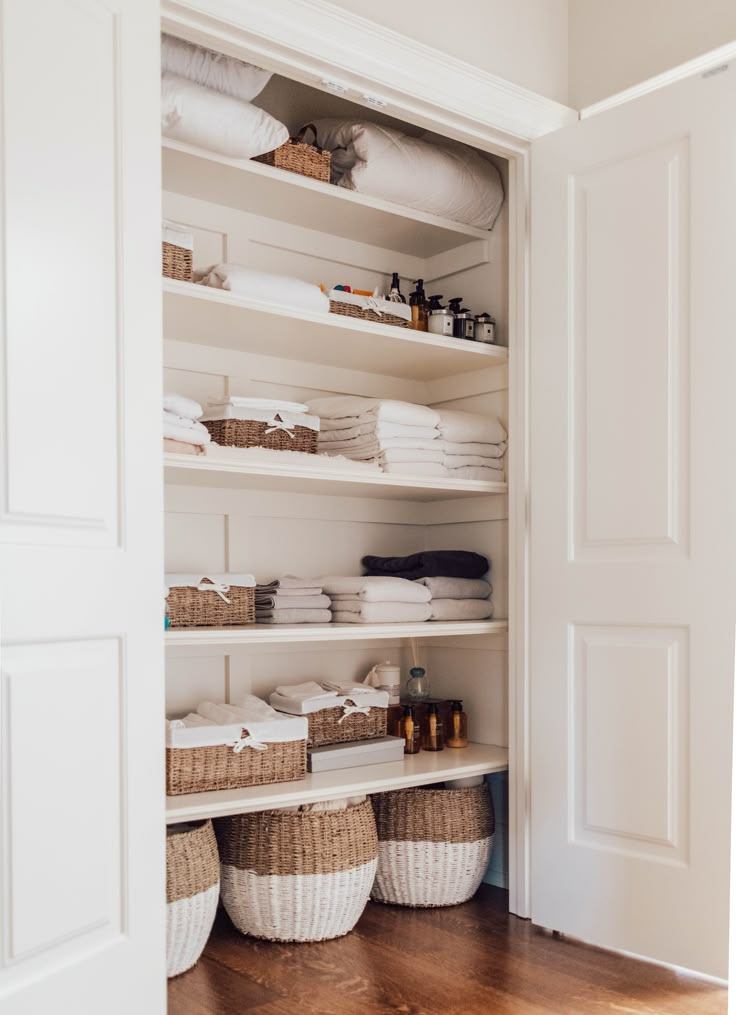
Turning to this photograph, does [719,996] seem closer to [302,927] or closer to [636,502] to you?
[302,927]

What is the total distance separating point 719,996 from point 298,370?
1.95 metres

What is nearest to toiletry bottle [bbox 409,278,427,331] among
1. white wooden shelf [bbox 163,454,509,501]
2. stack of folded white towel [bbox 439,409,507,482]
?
stack of folded white towel [bbox 439,409,507,482]

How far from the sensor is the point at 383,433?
2.82 meters

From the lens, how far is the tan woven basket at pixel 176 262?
240 centimetres

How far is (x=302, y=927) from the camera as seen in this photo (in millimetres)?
2520

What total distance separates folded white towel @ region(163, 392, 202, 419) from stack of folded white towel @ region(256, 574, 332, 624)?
548 millimetres

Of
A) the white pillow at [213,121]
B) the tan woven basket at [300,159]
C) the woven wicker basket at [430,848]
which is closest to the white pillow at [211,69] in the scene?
the white pillow at [213,121]

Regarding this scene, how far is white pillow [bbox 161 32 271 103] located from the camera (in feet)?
8.05

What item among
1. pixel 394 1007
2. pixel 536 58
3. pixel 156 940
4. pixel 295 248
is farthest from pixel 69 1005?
pixel 536 58

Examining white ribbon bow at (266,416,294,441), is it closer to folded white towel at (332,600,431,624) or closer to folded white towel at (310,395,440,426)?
folded white towel at (310,395,440,426)

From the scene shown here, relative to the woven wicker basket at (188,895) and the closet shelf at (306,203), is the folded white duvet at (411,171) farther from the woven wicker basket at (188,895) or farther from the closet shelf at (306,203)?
the woven wicker basket at (188,895)

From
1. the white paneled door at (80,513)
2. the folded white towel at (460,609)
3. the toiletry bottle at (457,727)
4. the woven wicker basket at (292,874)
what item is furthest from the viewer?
the toiletry bottle at (457,727)

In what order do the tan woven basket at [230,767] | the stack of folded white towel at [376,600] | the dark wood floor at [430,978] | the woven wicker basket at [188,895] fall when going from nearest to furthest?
the dark wood floor at [430,978] → the woven wicker basket at [188,895] → the tan woven basket at [230,767] → the stack of folded white towel at [376,600]

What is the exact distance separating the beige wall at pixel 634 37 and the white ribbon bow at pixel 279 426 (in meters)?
1.27
